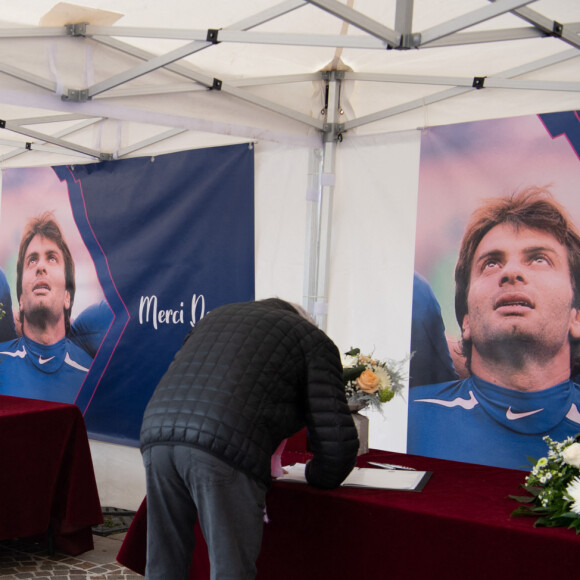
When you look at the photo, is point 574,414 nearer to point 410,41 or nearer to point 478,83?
point 478,83

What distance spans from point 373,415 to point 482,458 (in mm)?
582

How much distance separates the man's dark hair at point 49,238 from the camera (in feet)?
17.0

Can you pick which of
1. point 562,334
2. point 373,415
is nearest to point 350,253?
point 373,415

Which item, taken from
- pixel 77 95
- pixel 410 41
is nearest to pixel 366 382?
pixel 410 41

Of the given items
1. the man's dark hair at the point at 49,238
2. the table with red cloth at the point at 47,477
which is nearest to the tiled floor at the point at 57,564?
the table with red cloth at the point at 47,477

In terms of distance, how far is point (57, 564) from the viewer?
3529mm

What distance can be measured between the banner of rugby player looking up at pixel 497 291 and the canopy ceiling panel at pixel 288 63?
0.18 m

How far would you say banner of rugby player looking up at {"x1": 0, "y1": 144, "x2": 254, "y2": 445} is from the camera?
14.3ft

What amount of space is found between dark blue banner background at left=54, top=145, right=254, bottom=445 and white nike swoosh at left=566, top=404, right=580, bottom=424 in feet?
5.88

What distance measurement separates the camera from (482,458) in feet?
11.3

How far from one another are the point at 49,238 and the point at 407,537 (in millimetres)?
4104

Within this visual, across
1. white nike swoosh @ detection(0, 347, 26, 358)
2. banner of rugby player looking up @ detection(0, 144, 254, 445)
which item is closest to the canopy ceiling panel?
banner of rugby player looking up @ detection(0, 144, 254, 445)

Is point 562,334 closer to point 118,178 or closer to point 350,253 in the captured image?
point 350,253

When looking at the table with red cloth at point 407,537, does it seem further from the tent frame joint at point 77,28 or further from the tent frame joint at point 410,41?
the tent frame joint at point 77,28
